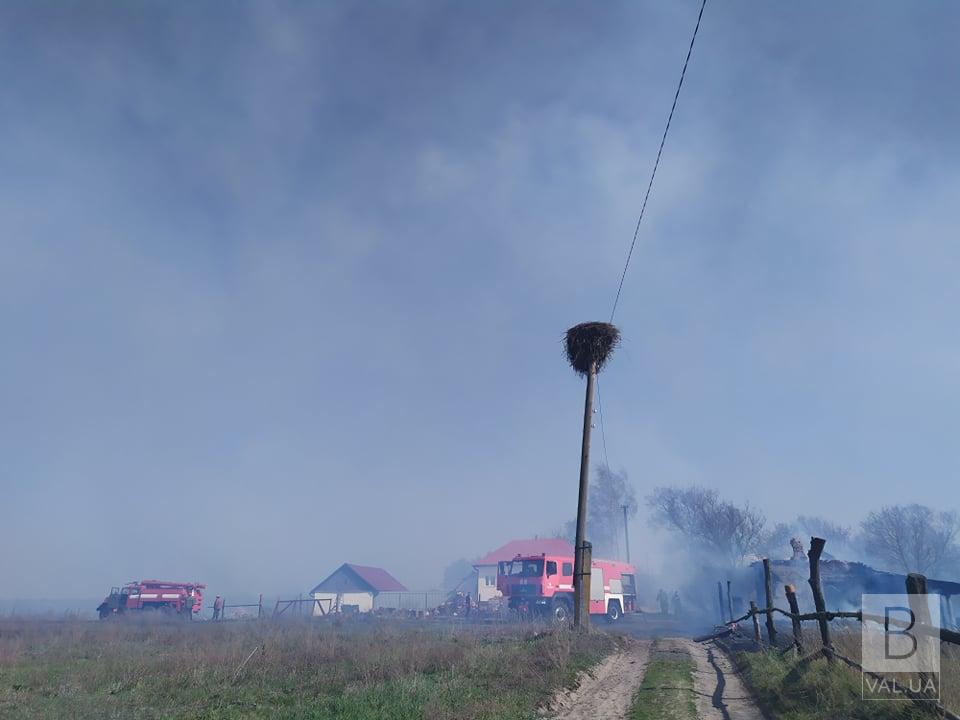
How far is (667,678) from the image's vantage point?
13008 mm

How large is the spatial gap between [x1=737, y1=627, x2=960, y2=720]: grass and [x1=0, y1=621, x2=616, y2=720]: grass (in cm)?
369

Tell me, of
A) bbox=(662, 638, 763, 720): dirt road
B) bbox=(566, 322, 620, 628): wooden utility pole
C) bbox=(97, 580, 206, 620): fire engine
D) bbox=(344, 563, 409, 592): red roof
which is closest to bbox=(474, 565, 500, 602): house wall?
bbox=(344, 563, 409, 592): red roof

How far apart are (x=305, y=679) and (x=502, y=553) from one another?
71578 mm

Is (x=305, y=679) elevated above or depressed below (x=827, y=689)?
below

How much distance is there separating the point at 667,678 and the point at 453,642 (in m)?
6.99

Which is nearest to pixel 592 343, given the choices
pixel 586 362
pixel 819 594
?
pixel 586 362

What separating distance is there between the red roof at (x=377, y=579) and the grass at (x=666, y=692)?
6318cm

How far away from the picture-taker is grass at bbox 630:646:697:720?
968cm

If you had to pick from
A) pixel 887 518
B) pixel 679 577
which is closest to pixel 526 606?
pixel 679 577

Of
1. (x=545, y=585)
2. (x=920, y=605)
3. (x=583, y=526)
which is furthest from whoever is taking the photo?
(x=545, y=585)

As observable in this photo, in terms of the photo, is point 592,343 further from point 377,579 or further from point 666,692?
point 377,579

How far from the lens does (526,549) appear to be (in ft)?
259

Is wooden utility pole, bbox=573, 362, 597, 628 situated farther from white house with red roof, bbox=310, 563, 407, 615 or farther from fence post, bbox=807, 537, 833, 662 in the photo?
white house with red roof, bbox=310, 563, 407, 615

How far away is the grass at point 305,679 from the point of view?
9.67 metres
